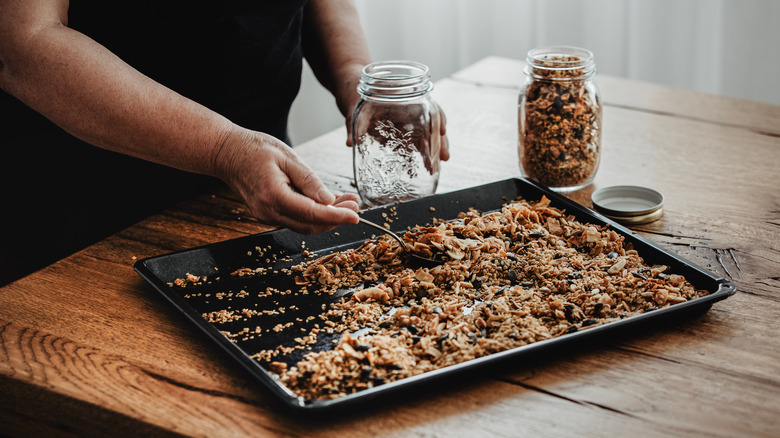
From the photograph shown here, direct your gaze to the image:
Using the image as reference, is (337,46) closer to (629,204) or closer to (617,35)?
(629,204)

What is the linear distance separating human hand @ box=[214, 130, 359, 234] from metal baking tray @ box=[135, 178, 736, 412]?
0.09 m

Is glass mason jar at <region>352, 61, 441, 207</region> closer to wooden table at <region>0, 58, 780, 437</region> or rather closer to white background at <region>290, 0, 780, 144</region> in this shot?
wooden table at <region>0, 58, 780, 437</region>

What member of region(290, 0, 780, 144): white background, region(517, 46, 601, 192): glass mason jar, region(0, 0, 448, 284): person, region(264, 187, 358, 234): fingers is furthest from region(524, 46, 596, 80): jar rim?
region(290, 0, 780, 144): white background

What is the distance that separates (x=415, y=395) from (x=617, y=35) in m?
2.21

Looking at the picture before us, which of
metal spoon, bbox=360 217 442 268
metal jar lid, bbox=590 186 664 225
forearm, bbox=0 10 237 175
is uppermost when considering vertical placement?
forearm, bbox=0 10 237 175

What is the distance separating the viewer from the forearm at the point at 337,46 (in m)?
1.61

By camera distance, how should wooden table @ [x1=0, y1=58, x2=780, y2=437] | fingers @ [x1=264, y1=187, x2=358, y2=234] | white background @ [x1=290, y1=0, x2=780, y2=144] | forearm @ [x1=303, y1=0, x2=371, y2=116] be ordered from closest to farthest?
wooden table @ [x1=0, y1=58, x2=780, y2=437] < fingers @ [x1=264, y1=187, x2=358, y2=234] < forearm @ [x1=303, y1=0, x2=371, y2=116] < white background @ [x1=290, y1=0, x2=780, y2=144]

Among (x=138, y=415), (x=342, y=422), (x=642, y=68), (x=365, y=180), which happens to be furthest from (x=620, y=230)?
(x=642, y=68)

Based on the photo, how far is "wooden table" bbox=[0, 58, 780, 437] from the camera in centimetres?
84

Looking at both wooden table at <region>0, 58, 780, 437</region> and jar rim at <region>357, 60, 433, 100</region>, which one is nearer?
wooden table at <region>0, 58, 780, 437</region>

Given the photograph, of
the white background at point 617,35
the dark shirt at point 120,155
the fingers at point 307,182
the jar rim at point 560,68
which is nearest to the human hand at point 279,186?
the fingers at point 307,182

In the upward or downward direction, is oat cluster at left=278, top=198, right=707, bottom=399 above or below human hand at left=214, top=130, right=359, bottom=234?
below

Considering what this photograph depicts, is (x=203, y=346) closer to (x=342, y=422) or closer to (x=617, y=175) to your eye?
(x=342, y=422)

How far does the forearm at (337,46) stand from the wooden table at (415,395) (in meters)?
0.38
